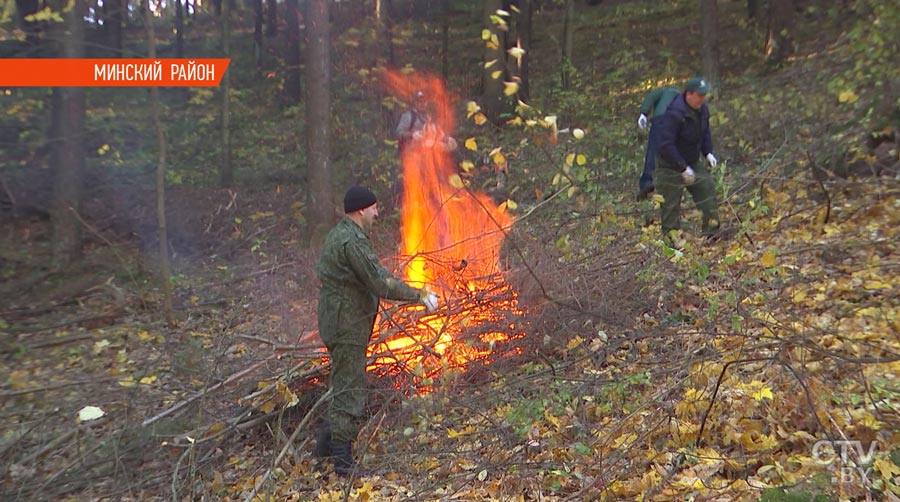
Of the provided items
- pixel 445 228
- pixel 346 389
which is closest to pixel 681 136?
pixel 445 228

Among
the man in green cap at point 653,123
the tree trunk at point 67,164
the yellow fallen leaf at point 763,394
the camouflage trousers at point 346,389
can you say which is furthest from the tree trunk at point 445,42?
the yellow fallen leaf at point 763,394

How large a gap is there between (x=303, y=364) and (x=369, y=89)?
9.90 m

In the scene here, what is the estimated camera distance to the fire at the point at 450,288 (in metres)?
5.64

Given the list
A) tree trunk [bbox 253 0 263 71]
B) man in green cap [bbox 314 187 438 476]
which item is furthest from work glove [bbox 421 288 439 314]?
tree trunk [bbox 253 0 263 71]

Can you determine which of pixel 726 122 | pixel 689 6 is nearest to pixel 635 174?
pixel 726 122

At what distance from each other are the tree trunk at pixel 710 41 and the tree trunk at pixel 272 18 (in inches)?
742

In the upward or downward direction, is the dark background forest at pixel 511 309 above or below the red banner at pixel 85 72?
below

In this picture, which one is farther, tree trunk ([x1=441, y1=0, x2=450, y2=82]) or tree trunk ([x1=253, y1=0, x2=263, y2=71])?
tree trunk ([x1=253, y1=0, x2=263, y2=71])

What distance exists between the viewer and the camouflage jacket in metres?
4.75

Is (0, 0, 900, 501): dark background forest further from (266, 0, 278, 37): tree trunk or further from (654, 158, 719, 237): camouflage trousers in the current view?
(266, 0, 278, 37): tree trunk

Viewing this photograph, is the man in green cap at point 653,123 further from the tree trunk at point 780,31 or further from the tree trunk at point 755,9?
the tree trunk at point 755,9

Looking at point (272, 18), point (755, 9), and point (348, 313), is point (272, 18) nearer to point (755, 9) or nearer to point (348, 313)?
point (755, 9)

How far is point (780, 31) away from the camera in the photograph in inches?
A: 602

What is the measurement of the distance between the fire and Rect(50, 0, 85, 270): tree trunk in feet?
22.4
